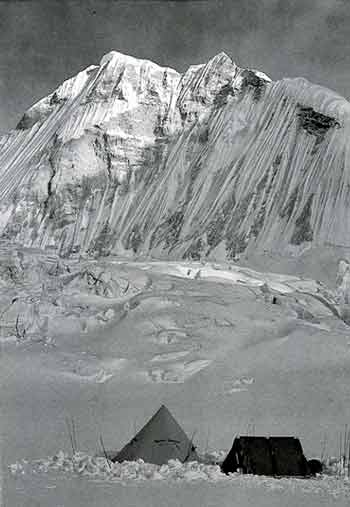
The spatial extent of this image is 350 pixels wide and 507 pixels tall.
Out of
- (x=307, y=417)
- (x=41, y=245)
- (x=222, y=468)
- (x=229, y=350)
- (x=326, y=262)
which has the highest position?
(x=41, y=245)

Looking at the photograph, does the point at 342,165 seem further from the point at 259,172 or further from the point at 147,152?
the point at 147,152

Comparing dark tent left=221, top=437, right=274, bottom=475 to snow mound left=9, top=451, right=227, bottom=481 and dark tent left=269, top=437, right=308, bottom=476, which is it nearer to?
dark tent left=269, top=437, right=308, bottom=476

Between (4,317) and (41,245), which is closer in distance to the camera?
(4,317)

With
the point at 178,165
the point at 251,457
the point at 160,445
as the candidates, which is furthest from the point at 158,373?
the point at 178,165

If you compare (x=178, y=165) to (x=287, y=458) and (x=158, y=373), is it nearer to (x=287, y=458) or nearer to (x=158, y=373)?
(x=158, y=373)

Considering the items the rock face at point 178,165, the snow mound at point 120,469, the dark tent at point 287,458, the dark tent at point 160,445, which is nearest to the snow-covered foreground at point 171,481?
the snow mound at point 120,469

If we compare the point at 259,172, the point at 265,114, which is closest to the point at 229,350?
the point at 259,172
